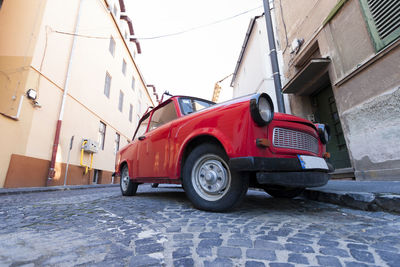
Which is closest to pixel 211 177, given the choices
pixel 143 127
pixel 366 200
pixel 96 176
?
pixel 366 200

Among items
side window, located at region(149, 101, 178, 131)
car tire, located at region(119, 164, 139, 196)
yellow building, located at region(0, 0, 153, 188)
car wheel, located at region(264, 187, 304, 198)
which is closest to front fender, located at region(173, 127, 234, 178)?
side window, located at region(149, 101, 178, 131)

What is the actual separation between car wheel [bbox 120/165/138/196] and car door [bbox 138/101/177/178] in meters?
0.54

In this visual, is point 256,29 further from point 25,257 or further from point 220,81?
point 220,81

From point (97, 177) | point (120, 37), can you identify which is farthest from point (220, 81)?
point (97, 177)

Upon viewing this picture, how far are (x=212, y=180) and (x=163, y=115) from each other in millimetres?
1669

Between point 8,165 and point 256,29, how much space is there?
12460 mm

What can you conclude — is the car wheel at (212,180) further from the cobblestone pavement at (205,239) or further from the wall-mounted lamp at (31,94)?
the wall-mounted lamp at (31,94)

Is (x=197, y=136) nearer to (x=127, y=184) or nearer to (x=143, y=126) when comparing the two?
(x=143, y=126)

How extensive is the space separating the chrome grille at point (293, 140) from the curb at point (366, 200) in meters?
0.62

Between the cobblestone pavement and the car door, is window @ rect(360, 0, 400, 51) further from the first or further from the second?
the car door

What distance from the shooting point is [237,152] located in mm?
1875

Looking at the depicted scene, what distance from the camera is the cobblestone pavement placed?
42.6 inches

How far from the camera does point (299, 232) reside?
149 cm

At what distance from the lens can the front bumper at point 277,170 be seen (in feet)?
5.84
